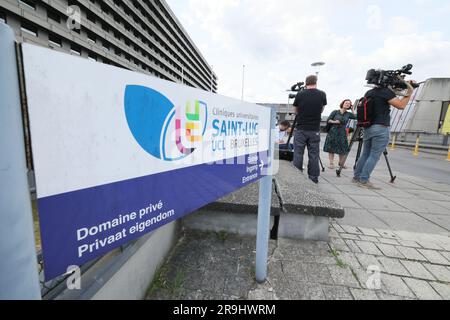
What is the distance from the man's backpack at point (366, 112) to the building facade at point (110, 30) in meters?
9.14

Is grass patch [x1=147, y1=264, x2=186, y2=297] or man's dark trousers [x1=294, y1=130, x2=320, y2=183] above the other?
man's dark trousers [x1=294, y1=130, x2=320, y2=183]

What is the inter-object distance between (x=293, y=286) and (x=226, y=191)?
96 centimetres

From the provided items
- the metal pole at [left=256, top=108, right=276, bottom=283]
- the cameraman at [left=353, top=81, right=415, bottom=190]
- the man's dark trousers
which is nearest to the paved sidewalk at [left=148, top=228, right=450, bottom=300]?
the metal pole at [left=256, top=108, right=276, bottom=283]

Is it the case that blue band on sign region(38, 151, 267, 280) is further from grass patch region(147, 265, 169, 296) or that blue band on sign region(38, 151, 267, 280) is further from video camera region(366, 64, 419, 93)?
video camera region(366, 64, 419, 93)

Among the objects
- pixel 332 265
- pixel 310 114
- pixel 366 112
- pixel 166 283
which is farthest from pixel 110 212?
pixel 366 112

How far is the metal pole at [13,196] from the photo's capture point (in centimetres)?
46

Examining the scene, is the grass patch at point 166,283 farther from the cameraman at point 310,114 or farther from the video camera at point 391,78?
the video camera at point 391,78

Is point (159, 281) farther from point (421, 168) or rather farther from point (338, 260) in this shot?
point (421, 168)

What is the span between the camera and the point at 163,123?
0.82 meters

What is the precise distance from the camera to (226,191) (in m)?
1.25

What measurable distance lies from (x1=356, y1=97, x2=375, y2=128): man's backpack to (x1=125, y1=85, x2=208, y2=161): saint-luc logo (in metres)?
3.91

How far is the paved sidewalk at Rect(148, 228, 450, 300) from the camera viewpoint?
154 centimetres
